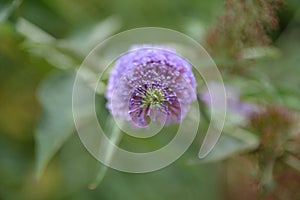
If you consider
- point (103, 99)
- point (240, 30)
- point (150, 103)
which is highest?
point (240, 30)

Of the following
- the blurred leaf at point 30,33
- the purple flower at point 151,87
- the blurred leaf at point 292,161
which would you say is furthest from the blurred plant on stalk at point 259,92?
the blurred leaf at point 30,33

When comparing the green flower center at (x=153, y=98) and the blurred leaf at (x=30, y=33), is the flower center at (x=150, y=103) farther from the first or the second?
the blurred leaf at (x=30, y=33)

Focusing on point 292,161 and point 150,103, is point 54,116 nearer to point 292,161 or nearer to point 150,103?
point 150,103

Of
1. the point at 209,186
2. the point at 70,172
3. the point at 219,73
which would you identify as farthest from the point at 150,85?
the point at 209,186

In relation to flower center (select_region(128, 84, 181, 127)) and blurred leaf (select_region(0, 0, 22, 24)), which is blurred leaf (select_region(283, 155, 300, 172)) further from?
blurred leaf (select_region(0, 0, 22, 24))

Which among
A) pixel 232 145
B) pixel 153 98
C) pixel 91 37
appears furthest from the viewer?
pixel 91 37

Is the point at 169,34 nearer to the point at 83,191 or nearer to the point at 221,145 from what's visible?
the point at 221,145

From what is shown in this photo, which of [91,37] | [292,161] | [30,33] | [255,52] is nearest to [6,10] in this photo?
[30,33]
